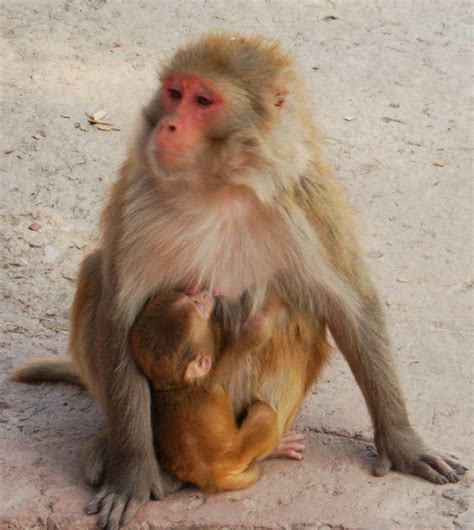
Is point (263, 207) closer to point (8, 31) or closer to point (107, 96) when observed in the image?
point (107, 96)

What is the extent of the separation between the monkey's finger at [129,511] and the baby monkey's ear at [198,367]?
53 centimetres

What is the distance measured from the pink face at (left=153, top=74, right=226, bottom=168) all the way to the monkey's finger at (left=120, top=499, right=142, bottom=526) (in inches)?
49.0

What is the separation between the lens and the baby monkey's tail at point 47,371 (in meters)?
5.04

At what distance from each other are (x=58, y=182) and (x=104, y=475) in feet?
7.91

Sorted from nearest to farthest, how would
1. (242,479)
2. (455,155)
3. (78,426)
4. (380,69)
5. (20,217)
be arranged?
(242,479) < (78,426) < (20,217) < (455,155) < (380,69)

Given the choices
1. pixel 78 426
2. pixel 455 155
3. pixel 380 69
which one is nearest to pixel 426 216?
pixel 455 155

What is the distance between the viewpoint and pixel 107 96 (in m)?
7.22

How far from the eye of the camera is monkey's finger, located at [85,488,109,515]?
424 centimetres

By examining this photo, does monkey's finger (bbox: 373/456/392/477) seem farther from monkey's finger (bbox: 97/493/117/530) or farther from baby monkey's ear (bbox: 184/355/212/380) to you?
monkey's finger (bbox: 97/493/117/530)

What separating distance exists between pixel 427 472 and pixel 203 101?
1.61 meters

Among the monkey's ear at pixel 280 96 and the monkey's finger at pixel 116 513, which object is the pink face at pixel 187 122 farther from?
the monkey's finger at pixel 116 513

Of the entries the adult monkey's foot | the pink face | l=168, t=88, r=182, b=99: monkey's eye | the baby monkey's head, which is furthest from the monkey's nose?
the adult monkey's foot

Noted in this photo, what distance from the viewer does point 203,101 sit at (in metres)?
3.84

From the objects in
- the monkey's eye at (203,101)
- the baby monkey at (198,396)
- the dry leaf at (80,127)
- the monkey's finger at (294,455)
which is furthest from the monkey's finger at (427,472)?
the dry leaf at (80,127)
